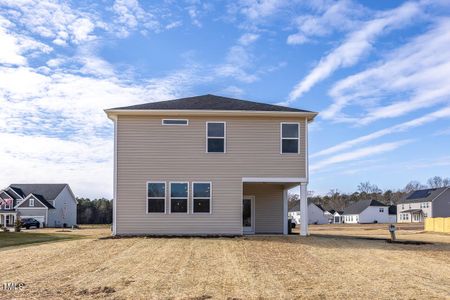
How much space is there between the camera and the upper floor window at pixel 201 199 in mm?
22438

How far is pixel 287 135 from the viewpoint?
22.9 metres

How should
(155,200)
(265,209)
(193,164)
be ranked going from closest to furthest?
(155,200), (193,164), (265,209)

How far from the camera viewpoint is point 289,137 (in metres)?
22.9

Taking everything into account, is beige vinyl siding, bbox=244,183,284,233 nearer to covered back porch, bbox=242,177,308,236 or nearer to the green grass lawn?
covered back porch, bbox=242,177,308,236

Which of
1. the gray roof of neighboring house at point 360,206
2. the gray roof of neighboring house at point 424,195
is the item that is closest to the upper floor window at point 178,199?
the gray roof of neighboring house at point 424,195

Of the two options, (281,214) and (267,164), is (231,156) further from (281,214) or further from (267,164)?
(281,214)

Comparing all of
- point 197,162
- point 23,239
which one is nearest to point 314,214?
point 23,239

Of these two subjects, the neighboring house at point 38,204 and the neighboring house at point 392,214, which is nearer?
the neighboring house at point 38,204

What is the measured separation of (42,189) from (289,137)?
178 ft

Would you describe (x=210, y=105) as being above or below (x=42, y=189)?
above

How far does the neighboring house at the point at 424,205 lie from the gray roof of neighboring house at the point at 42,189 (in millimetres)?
56191

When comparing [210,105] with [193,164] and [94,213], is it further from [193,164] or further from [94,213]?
[94,213]

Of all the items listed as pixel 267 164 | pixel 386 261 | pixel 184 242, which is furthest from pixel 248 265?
pixel 267 164

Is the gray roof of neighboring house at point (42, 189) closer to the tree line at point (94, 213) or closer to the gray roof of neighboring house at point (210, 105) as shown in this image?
the tree line at point (94, 213)
